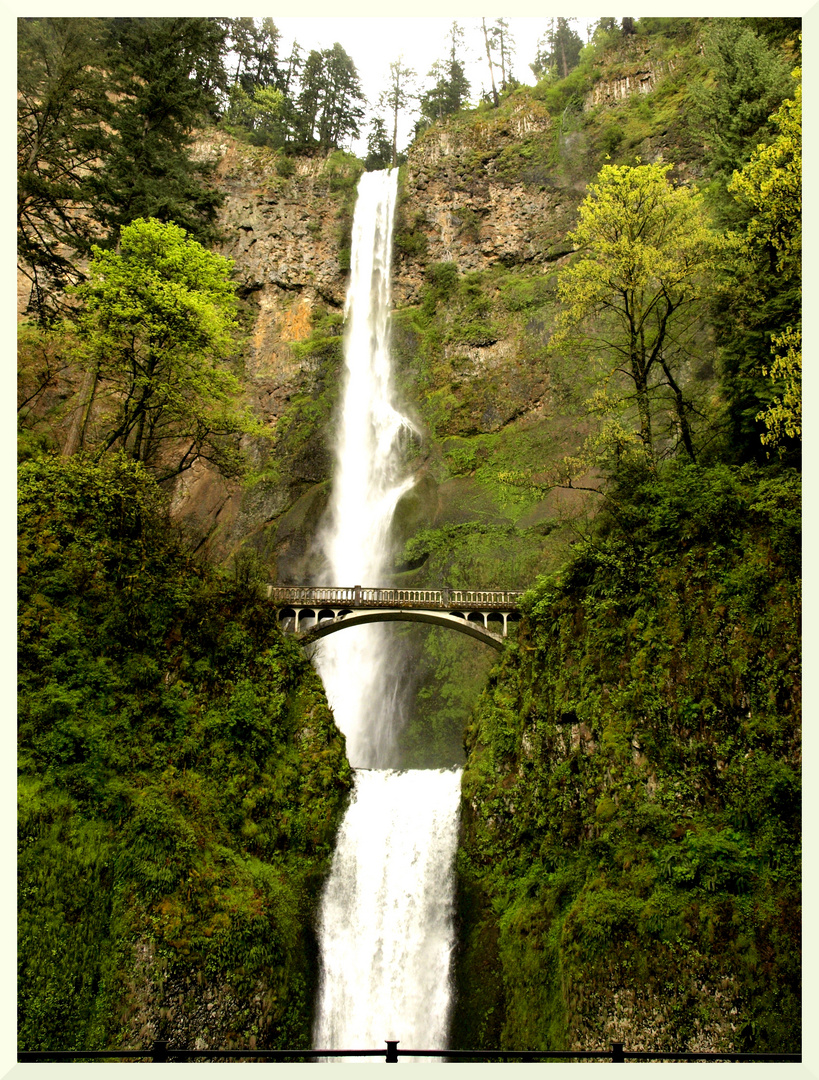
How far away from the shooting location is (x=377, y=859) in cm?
1853

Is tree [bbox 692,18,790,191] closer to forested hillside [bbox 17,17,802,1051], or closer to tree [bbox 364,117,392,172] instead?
forested hillside [bbox 17,17,802,1051]

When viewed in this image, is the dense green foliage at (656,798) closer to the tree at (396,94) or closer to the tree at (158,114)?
the tree at (158,114)

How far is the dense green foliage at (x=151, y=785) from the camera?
11.8 metres

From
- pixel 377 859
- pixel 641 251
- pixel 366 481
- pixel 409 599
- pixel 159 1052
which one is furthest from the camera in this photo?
pixel 366 481

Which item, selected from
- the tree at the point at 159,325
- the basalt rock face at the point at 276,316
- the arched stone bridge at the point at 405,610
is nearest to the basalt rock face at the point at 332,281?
the basalt rock face at the point at 276,316

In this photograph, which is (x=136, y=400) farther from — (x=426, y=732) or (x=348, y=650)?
(x=426, y=732)

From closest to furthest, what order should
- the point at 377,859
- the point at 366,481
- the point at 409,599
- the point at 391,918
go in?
the point at 391,918
the point at 377,859
the point at 409,599
the point at 366,481

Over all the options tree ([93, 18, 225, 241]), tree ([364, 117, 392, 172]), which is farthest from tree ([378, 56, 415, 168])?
tree ([93, 18, 225, 241])

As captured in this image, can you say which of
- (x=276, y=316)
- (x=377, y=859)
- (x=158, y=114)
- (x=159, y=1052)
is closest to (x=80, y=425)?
(x=158, y=114)

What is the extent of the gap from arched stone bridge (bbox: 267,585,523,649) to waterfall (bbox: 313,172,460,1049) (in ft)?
16.6

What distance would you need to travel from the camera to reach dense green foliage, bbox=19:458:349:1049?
38.8ft

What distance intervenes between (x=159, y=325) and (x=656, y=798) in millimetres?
16217

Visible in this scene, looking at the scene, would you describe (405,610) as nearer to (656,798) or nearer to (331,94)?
(656,798)

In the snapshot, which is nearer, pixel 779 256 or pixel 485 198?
pixel 779 256
